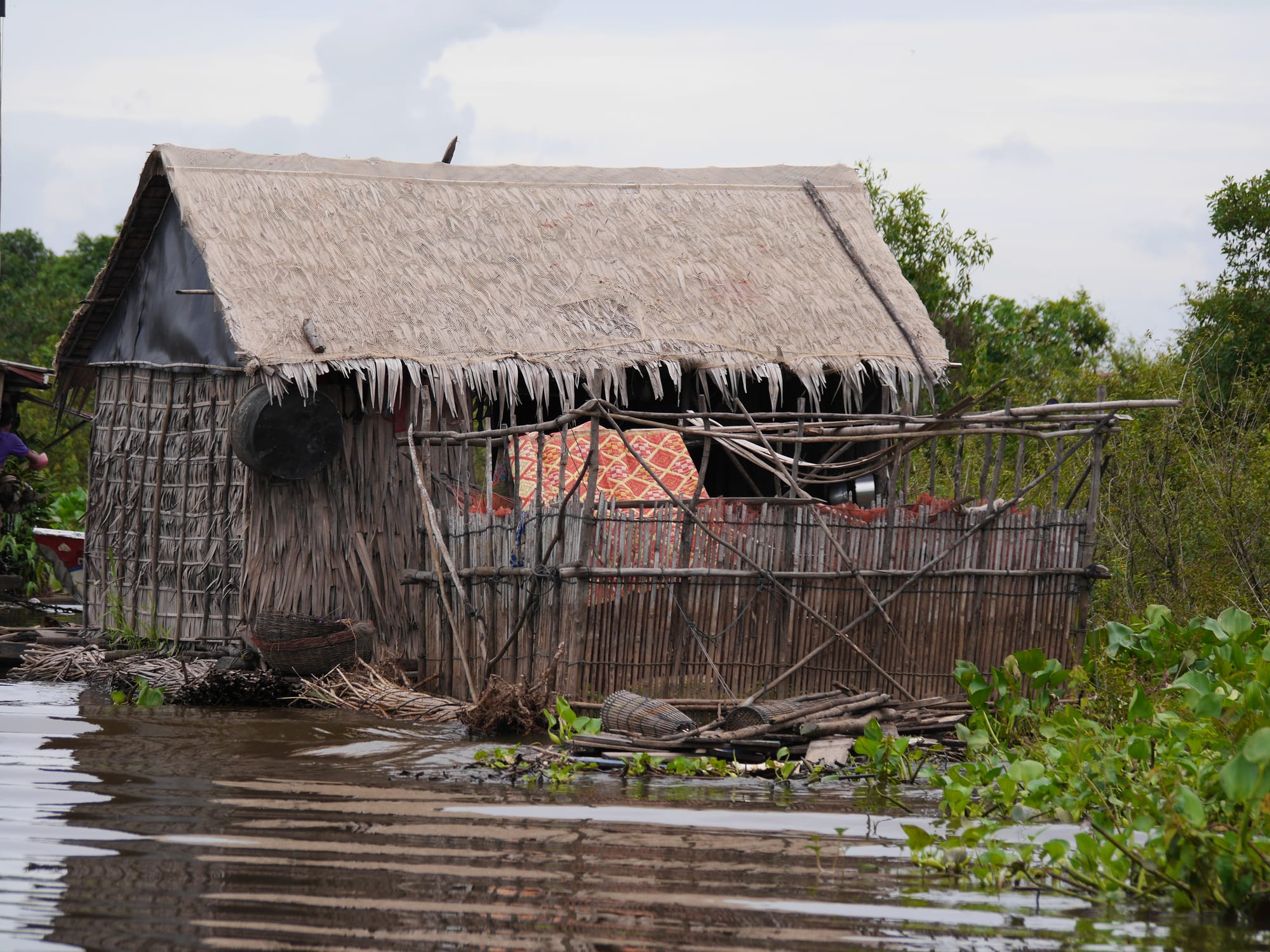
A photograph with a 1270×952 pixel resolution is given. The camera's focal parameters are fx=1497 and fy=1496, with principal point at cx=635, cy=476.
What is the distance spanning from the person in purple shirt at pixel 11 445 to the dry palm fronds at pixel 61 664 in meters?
2.90

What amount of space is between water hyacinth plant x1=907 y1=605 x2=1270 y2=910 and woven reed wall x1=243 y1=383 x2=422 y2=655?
4483mm

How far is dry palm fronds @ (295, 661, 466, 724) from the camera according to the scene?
9016 mm

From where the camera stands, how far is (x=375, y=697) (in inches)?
369

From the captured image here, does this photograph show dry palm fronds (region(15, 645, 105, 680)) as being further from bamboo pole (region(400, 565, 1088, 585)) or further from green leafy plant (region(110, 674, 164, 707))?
bamboo pole (region(400, 565, 1088, 585))

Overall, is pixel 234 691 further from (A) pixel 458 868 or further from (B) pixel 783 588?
(A) pixel 458 868

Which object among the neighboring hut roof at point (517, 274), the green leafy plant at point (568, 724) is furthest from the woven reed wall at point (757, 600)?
the neighboring hut roof at point (517, 274)

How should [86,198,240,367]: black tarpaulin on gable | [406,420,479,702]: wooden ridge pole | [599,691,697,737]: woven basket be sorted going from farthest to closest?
[86,198,240,367]: black tarpaulin on gable
[406,420,479,702]: wooden ridge pole
[599,691,697,737]: woven basket

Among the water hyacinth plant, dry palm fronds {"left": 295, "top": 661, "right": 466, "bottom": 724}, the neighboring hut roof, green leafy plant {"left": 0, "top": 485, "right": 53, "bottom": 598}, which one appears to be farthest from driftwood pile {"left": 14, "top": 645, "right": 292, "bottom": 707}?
the water hyacinth plant

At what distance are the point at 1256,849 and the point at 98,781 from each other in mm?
4636

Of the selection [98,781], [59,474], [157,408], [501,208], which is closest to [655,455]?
[501,208]

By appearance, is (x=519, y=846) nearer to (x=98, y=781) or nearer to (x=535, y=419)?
(x=98, y=781)

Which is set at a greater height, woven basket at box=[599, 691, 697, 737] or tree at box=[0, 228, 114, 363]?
tree at box=[0, 228, 114, 363]

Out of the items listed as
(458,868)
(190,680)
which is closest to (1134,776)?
(458,868)

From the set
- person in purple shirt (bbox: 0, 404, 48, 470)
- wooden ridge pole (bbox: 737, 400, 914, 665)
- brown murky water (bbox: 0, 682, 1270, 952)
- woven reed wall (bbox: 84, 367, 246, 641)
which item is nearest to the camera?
brown murky water (bbox: 0, 682, 1270, 952)
